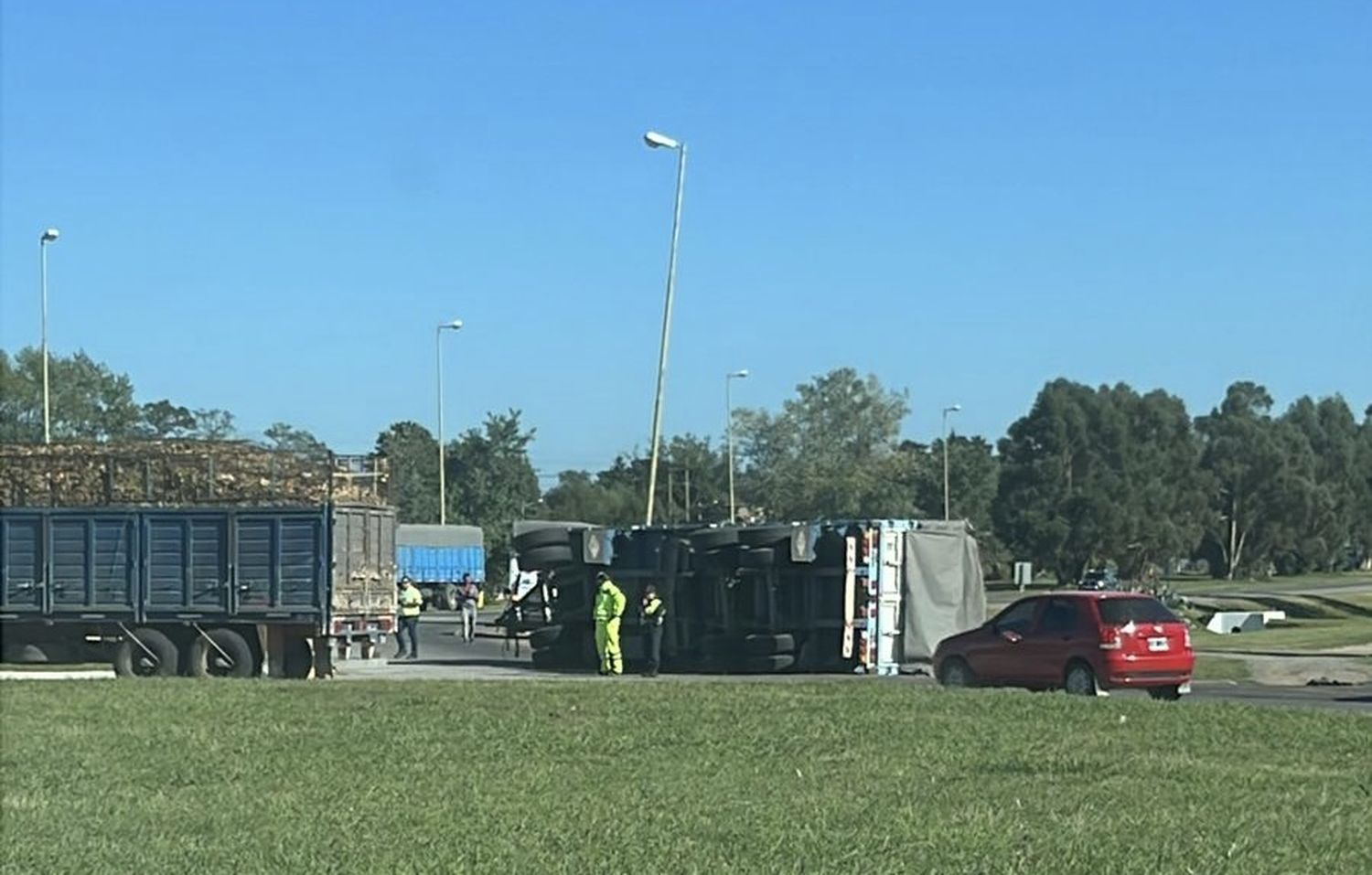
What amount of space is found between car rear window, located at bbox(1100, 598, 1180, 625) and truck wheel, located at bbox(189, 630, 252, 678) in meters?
13.4

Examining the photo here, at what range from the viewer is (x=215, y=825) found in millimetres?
11742

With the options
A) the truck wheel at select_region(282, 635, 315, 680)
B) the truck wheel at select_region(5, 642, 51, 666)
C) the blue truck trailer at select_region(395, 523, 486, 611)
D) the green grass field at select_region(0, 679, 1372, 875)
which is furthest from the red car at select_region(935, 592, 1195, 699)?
the blue truck trailer at select_region(395, 523, 486, 611)

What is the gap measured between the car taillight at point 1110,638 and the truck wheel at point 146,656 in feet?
47.8

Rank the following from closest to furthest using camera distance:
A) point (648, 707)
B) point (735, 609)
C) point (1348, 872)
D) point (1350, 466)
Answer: point (1348, 872) < point (648, 707) < point (735, 609) < point (1350, 466)

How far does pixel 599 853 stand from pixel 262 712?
10665 mm

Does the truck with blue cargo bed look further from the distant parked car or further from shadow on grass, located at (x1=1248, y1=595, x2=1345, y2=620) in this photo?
shadow on grass, located at (x1=1248, y1=595, x2=1345, y2=620)

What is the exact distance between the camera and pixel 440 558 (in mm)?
71500

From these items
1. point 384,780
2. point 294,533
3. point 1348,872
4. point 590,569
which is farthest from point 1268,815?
point 590,569

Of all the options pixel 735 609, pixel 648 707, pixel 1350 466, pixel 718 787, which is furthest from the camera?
pixel 1350 466

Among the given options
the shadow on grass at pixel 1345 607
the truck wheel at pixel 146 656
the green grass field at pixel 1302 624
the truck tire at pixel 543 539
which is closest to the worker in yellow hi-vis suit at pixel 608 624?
the truck tire at pixel 543 539

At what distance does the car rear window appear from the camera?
24.8m

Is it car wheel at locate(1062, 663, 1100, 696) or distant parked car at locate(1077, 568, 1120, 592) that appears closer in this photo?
car wheel at locate(1062, 663, 1100, 696)

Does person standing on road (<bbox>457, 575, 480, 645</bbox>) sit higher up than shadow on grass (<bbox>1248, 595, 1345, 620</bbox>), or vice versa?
person standing on road (<bbox>457, 575, 480, 645</bbox>)

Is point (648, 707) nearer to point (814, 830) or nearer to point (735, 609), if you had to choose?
point (814, 830)
